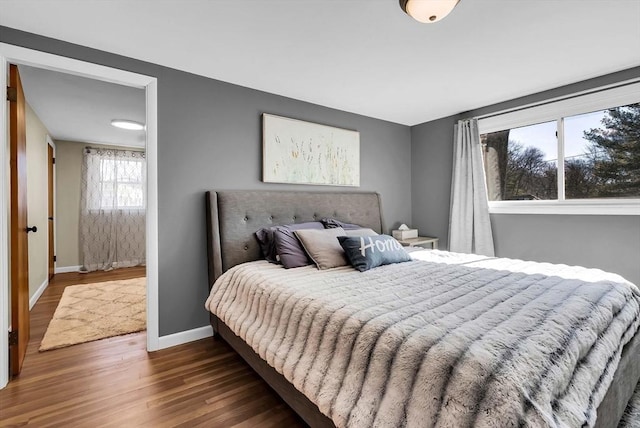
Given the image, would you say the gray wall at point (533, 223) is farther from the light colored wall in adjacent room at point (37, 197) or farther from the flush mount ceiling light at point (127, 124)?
the light colored wall in adjacent room at point (37, 197)

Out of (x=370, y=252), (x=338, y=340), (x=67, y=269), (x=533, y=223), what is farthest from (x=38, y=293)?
(x=533, y=223)

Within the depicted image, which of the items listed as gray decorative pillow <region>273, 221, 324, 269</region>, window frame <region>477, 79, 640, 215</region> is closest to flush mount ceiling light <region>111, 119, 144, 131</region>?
gray decorative pillow <region>273, 221, 324, 269</region>

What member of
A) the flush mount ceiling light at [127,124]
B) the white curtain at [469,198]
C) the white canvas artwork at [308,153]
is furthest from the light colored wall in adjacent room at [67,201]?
the white curtain at [469,198]

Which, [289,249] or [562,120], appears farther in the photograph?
[562,120]

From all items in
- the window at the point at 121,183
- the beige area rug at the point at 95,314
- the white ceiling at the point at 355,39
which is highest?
the white ceiling at the point at 355,39

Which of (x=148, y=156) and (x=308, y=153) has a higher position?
(x=308, y=153)

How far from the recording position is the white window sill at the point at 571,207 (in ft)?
8.95

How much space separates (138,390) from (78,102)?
3.19 m

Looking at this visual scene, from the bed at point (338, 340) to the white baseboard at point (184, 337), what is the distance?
14 centimetres

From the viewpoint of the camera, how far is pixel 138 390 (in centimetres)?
198

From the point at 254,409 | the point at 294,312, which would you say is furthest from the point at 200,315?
the point at 294,312

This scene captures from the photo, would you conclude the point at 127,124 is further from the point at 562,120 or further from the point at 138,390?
the point at 562,120

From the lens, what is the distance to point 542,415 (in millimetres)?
809

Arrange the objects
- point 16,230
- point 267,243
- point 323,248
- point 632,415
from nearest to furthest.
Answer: point 632,415
point 16,230
point 323,248
point 267,243
